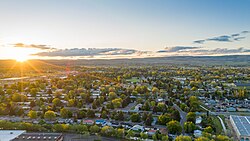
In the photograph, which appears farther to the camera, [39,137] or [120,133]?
[120,133]

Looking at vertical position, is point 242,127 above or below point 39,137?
below

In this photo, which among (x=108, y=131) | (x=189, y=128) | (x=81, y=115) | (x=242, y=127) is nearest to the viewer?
(x=108, y=131)

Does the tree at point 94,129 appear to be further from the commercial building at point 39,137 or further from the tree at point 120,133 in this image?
the commercial building at point 39,137

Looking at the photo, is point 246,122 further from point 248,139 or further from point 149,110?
point 149,110

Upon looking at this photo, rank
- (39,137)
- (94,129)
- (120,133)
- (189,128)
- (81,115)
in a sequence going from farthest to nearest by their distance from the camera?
(81,115) < (189,128) < (94,129) < (120,133) < (39,137)

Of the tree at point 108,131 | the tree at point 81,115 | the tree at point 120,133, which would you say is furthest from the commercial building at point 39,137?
the tree at point 81,115

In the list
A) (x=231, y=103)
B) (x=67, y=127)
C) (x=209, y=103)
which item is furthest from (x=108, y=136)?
(x=231, y=103)

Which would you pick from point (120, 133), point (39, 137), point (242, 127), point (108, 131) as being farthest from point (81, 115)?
point (242, 127)

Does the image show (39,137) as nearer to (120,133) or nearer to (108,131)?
(108,131)

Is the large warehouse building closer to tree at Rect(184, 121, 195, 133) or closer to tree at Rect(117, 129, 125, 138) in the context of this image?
tree at Rect(184, 121, 195, 133)
